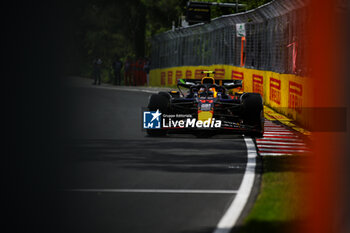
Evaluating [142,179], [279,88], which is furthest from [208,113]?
[279,88]

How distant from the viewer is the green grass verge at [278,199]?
24.8 feet

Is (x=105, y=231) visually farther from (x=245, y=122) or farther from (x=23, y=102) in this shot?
(x=23, y=102)

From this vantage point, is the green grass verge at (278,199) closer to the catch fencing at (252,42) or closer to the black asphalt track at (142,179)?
the black asphalt track at (142,179)

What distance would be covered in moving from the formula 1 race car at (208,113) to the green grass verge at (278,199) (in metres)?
2.56

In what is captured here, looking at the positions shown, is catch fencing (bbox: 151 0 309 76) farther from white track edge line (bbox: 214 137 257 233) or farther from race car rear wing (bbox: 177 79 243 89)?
white track edge line (bbox: 214 137 257 233)

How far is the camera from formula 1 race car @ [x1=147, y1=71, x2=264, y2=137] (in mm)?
14961

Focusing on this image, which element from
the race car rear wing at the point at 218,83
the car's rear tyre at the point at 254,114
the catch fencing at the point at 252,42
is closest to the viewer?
the car's rear tyre at the point at 254,114

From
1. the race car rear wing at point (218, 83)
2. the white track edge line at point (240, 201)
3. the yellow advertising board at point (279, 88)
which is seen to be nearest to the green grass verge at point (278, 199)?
the white track edge line at point (240, 201)

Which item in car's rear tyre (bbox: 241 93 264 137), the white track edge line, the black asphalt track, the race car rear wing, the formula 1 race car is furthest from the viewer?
the race car rear wing

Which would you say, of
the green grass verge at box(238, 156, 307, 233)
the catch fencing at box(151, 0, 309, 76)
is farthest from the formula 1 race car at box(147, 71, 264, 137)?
the catch fencing at box(151, 0, 309, 76)

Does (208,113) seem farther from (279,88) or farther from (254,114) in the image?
(279,88)

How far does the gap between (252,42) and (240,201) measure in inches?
790

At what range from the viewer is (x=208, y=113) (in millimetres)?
15078

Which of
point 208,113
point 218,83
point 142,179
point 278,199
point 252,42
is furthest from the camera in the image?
point 252,42
